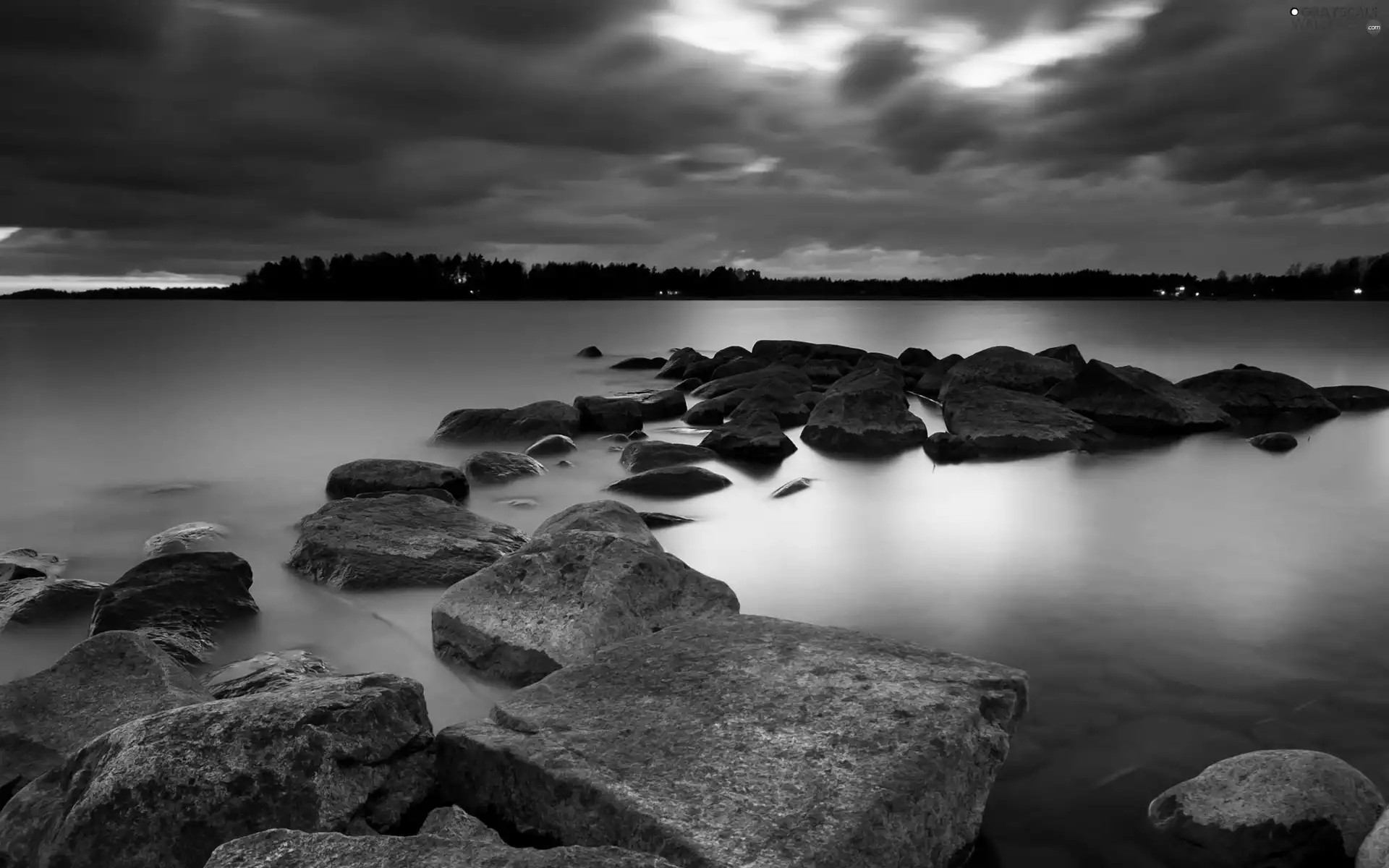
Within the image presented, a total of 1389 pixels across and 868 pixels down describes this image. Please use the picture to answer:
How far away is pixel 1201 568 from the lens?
685cm

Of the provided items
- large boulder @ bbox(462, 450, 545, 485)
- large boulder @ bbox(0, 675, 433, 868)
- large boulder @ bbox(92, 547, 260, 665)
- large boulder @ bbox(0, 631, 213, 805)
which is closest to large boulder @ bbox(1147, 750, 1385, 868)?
large boulder @ bbox(0, 675, 433, 868)

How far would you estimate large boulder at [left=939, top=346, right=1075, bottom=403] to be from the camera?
50.5 ft

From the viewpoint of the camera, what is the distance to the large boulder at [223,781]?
249cm

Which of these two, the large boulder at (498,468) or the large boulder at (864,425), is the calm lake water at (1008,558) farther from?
the large boulder at (864,425)

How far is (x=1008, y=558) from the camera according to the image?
7.23m

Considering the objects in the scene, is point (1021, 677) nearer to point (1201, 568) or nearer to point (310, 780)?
point (310, 780)

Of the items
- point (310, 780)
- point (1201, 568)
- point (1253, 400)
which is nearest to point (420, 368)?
point (1253, 400)

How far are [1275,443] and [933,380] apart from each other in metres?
8.09

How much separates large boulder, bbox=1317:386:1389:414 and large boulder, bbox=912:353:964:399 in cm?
669

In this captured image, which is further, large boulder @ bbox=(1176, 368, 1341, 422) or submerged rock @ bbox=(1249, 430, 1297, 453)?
large boulder @ bbox=(1176, 368, 1341, 422)

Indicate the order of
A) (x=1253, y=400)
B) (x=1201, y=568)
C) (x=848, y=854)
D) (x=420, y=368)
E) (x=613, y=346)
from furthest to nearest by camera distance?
1. (x=613, y=346)
2. (x=420, y=368)
3. (x=1253, y=400)
4. (x=1201, y=568)
5. (x=848, y=854)

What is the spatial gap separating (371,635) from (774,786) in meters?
3.29

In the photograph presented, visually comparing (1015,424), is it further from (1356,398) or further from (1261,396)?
(1356,398)

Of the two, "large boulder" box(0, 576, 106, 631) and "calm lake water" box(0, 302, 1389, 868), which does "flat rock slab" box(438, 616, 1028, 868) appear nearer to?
"calm lake water" box(0, 302, 1389, 868)
